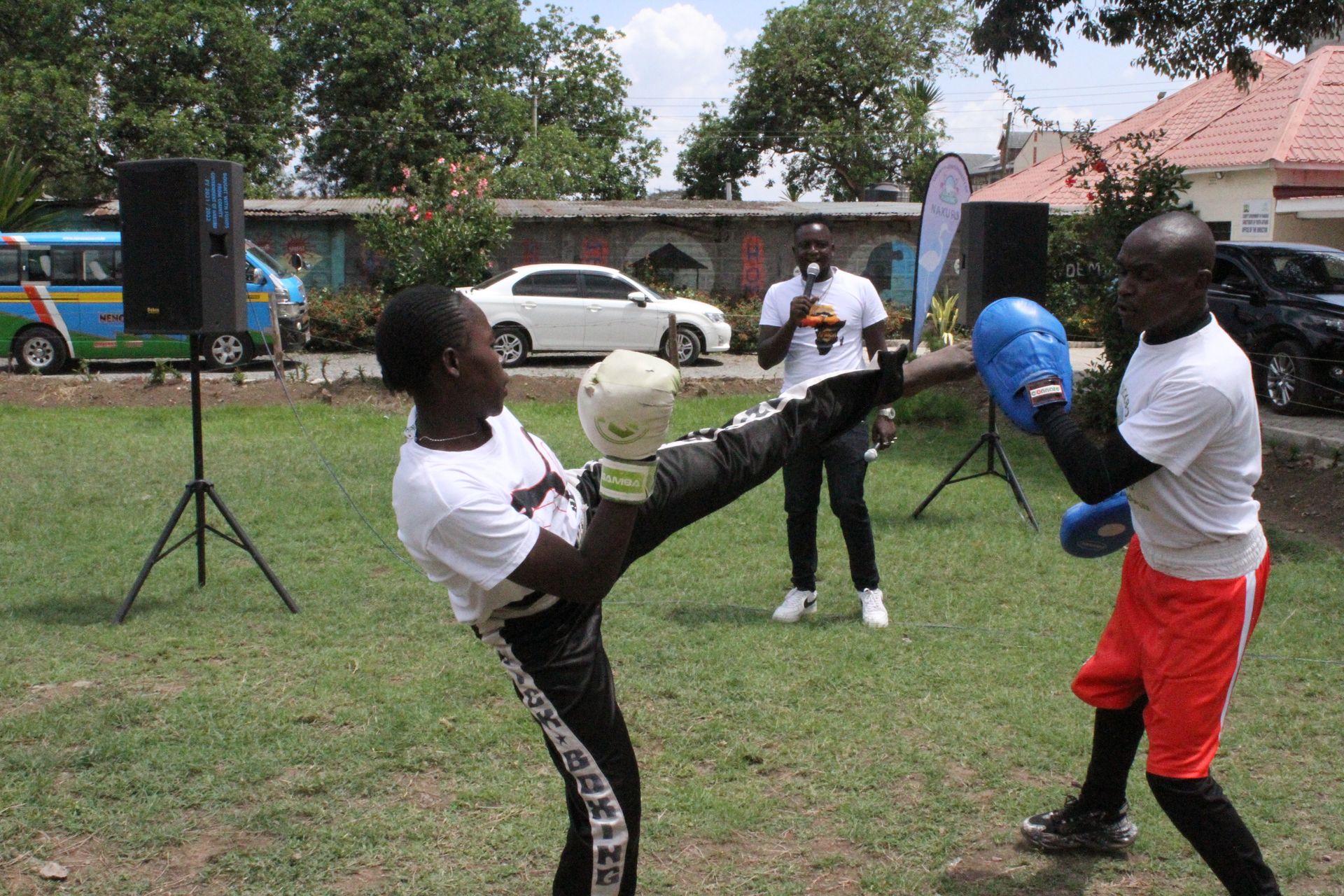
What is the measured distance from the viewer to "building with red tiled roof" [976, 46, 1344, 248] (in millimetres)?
17859

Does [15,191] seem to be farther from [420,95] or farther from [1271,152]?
[1271,152]

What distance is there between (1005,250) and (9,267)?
14.7 metres

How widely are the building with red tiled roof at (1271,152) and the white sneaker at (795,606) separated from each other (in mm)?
12273

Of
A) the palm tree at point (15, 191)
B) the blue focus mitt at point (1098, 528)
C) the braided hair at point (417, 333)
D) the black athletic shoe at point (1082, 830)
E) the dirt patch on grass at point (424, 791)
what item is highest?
the palm tree at point (15, 191)

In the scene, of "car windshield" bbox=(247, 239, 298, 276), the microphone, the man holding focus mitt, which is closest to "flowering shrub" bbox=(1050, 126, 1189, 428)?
the microphone

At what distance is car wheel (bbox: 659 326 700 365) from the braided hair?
51.8ft

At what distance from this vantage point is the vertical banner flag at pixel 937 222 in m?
8.08

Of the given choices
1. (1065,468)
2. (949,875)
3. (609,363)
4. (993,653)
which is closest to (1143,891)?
(949,875)

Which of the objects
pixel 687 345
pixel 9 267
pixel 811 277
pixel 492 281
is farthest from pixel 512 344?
pixel 811 277

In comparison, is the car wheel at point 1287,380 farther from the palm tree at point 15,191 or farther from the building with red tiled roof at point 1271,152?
the palm tree at point 15,191

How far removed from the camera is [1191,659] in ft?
8.93

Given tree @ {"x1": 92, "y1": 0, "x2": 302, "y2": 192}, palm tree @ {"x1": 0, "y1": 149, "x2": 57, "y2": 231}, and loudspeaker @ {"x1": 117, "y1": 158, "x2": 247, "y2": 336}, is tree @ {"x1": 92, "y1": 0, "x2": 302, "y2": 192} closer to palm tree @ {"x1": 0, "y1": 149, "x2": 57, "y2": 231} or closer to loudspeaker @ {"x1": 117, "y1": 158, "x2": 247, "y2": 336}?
palm tree @ {"x1": 0, "y1": 149, "x2": 57, "y2": 231}

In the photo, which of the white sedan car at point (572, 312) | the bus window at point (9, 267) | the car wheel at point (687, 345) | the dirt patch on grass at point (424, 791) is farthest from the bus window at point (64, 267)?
the dirt patch on grass at point (424, 791)

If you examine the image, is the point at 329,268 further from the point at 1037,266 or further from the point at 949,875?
the point at 949,875
